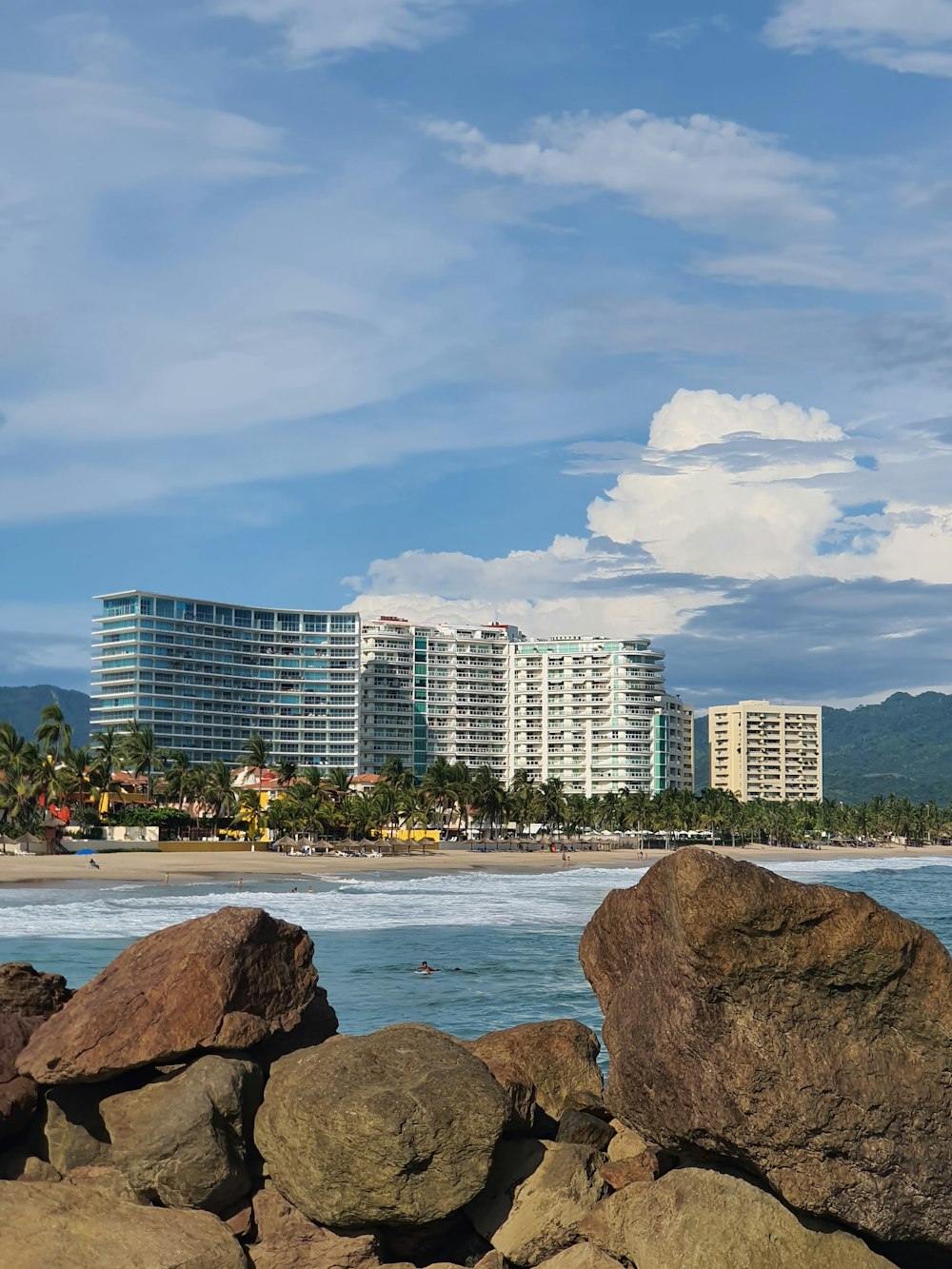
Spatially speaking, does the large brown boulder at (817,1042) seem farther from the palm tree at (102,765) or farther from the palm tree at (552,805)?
the palm tree at (552,805)

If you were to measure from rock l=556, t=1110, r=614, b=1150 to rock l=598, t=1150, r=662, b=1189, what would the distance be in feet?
0.95

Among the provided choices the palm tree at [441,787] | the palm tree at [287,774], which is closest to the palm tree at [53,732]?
the palm tree at [287,774]

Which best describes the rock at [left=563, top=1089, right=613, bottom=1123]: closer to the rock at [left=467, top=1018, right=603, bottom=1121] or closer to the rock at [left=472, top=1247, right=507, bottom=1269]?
the rock at [left=467, top=1018, right=603, bottom=1121]

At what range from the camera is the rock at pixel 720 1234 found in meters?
7.33

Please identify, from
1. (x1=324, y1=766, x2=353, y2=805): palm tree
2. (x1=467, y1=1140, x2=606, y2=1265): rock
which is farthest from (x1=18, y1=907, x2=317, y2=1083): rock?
(x1=324, y1=766, x2=353, y2=805): palm tree

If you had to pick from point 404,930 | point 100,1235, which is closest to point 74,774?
point 404,930

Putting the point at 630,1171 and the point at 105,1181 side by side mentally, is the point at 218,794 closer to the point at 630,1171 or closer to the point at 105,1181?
the point at 105,1181

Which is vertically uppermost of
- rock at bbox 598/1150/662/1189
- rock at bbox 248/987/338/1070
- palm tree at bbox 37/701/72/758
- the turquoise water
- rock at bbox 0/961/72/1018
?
palm tree at bbox 37/701/72/758

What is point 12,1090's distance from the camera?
895cm

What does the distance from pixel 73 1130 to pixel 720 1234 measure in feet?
14.5

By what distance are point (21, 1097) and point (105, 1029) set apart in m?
0.73

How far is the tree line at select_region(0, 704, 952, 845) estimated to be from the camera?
4351 inches

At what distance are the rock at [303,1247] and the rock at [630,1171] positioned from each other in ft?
5.52

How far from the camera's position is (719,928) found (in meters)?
7.27
